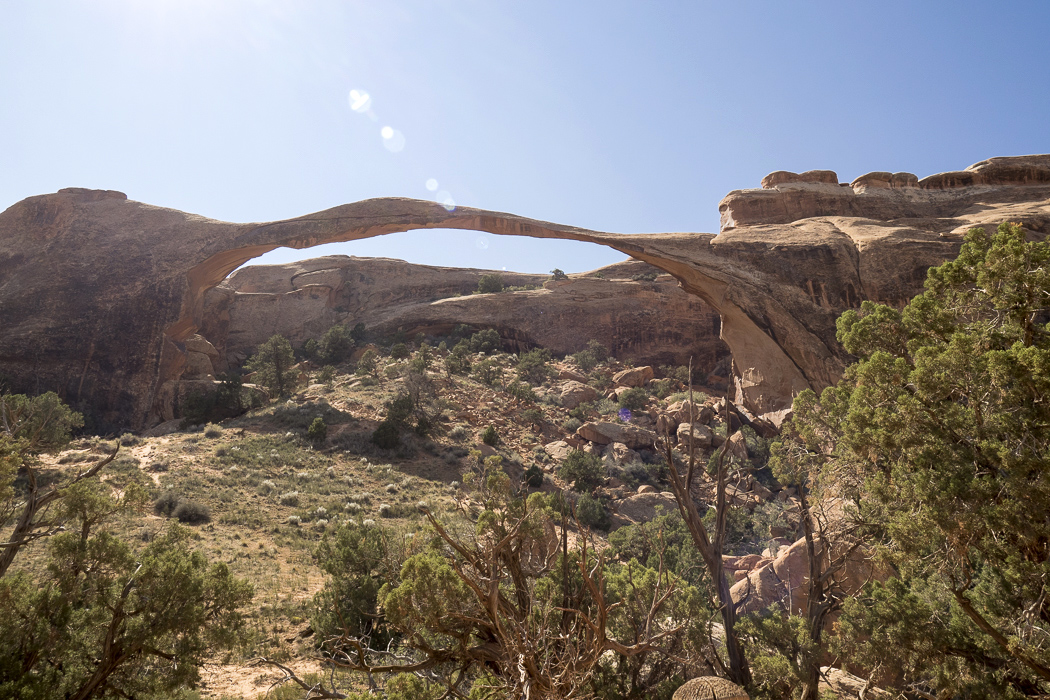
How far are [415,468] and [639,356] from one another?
63.3ft

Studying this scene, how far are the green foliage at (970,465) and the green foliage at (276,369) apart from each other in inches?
972

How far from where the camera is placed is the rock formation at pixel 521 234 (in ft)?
50.3

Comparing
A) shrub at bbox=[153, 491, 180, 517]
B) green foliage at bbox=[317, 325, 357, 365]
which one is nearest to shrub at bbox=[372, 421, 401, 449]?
shrub at bbox=[153, 491, 180, 517]

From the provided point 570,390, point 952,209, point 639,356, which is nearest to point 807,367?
point 952,209

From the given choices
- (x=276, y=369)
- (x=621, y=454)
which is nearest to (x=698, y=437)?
(x=621, y=454)

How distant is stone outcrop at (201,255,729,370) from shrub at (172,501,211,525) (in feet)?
67.7

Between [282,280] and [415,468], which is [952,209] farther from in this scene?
[282,280]

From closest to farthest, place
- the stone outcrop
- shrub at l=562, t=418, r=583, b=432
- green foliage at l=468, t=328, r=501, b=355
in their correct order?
shrub at l=562, t=418, r=583, b=432 < green foliage at l=468, t=328, r=501, b=355 < the stone outcrop

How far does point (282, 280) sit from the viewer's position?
3944 centimetres

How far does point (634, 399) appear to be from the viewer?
78.7 feet

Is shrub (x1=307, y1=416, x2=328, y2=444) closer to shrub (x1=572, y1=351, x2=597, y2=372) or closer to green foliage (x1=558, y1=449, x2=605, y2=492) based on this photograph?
green foliage (x1=558, y1=449, x2=605, y2=492)

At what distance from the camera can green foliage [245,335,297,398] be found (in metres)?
24.5

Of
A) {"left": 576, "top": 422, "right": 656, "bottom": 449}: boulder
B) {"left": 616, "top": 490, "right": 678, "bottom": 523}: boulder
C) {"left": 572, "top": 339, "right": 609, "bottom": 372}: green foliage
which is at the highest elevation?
{"left": 572, "top": 339, "right": 609, "bottom": 372}: green foliage

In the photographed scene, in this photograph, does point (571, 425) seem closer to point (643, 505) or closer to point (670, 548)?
point (643, 505)
